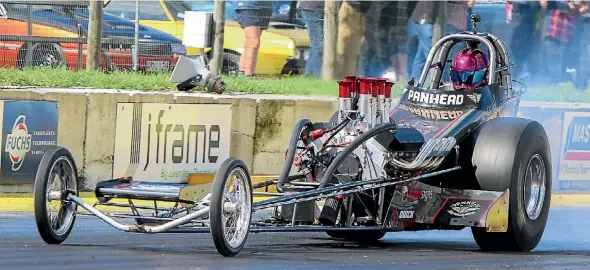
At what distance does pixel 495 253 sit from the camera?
11.2m

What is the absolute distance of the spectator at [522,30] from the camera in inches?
748

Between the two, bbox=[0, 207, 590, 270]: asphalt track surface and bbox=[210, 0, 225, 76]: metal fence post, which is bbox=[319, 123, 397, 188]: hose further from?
bbox=[210, 0, 225, 76]: metal fence post

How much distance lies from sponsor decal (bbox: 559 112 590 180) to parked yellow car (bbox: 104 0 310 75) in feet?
12.5

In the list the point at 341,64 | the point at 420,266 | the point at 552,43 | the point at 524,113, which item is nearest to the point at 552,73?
the point at 552,43

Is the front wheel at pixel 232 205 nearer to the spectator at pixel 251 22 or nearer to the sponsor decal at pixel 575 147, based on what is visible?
the spectator at pixel 251 22

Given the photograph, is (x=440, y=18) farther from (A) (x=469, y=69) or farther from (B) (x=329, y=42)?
(A) (x=469, y=69)

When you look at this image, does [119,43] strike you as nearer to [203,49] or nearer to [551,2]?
[203,49]

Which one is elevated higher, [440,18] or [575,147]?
[440,18]

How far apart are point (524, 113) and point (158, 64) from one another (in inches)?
197

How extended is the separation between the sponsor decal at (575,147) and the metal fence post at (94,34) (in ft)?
21.4

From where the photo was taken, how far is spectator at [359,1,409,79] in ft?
59.0

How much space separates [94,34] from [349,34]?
3.61m

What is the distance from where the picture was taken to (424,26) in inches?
723

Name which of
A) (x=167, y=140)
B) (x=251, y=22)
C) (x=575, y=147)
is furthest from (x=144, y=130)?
(x=575, y=147)
